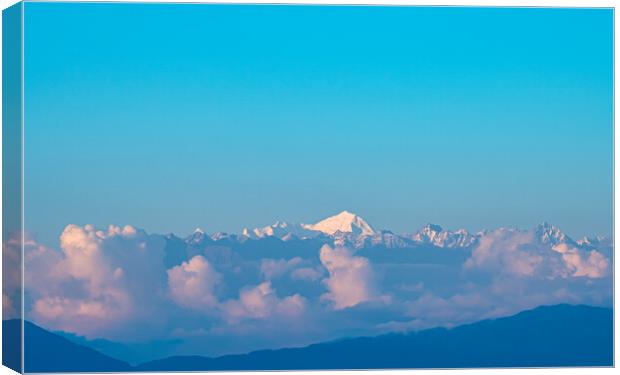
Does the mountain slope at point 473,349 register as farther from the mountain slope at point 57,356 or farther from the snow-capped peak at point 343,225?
the snow-capped peak at point 343,225

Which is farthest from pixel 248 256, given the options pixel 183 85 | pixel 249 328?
pixel 183 85

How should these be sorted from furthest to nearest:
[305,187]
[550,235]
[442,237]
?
[550,235], [442,237], [305,187]

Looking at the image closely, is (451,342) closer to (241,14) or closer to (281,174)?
(281,174)

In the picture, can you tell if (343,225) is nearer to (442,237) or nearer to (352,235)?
(352,235)

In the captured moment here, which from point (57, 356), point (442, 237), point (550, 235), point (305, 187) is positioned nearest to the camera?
point (57, 356)

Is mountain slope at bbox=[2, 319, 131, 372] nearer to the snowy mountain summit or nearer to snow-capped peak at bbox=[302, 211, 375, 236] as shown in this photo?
the snowy mountain summit

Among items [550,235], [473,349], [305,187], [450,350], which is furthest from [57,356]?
[550,235]

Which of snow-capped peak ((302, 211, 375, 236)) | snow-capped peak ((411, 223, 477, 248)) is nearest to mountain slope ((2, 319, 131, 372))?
snow-capped peak ((302, 211, 375, 236))
